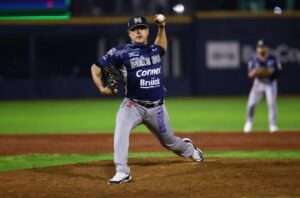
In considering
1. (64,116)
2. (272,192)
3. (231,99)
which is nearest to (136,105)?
(272,192)

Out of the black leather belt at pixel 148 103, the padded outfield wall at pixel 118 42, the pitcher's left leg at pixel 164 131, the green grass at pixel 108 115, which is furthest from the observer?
the padded outfield wall at pixel 118 42

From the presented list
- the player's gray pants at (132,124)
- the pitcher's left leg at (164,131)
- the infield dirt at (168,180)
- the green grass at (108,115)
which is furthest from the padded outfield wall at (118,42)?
the player's gray pants at (132,124)

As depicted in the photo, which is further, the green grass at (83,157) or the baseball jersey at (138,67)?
the green grass at (83,157)

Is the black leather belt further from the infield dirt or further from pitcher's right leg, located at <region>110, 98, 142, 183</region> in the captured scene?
the infield dirt

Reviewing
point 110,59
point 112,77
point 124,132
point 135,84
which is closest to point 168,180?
point 124,132

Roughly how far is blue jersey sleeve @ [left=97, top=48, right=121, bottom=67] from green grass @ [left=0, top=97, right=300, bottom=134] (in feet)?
26.1

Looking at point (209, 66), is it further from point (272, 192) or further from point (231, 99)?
point (272, 192)

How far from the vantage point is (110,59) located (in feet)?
24.2

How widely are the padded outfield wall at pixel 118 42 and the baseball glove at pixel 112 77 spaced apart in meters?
18.7

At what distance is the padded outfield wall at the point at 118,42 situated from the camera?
26.1 metres

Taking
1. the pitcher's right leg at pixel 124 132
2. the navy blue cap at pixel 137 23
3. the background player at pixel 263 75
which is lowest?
the background player at pixel 263 75

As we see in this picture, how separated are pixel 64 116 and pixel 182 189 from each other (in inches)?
503

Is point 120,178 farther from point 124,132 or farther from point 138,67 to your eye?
point 138,67

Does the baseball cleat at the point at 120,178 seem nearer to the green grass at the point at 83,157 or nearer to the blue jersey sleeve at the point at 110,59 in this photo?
the blue jersey sleeve at the point at 110,59
